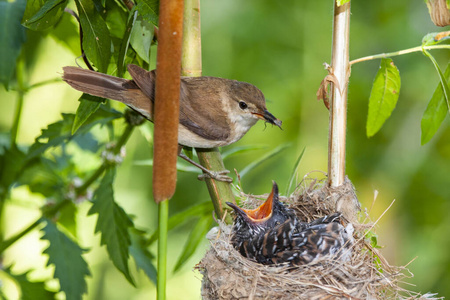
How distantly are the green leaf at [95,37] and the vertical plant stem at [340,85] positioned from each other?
62cm

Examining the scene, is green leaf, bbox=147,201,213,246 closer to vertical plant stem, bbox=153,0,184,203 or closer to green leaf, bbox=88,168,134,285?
green leaf, bbox=88,168,134,285

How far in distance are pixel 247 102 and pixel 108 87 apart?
0.73 meters

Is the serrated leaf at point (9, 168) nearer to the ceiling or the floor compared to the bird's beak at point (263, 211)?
nearer to the ceiling

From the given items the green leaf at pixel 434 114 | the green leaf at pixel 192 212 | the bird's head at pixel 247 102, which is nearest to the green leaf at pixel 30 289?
the green leaf at pixel 192 212

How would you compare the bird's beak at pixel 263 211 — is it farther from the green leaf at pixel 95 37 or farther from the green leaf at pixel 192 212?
the green leaf at pixel 95 37

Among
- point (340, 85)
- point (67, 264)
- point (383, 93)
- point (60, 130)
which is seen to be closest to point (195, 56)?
point (340, 85)

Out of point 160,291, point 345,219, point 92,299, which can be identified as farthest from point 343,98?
point 92,299

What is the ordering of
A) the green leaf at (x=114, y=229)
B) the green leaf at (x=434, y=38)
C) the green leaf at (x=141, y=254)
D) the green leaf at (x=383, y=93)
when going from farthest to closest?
the green leaf at (x=141, y=254) → the green leaf at (x=114, y=229) → the green leaf at (x=383, y=93) → the green leaf at (x=434, y=38)

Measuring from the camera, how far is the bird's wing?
2.15 m

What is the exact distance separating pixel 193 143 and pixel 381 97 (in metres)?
0.69

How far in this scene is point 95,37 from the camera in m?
1.43

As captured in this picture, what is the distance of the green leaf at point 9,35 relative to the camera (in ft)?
5.88

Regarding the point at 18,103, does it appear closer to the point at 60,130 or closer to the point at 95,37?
the point at 60,130

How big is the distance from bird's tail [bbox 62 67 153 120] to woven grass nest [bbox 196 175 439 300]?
0.51 meters
